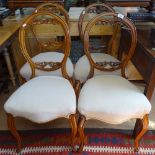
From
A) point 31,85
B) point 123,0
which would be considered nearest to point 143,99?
point 31,85

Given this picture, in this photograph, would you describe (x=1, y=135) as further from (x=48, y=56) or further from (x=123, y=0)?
(x=123, y=0)

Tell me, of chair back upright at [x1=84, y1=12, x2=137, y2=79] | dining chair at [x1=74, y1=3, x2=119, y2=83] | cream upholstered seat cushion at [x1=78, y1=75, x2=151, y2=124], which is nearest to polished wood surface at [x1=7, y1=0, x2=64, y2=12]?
dining chair at [x1=74, y1=3, x2=119, y2=83]

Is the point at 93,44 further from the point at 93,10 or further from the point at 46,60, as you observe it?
the point at 46,60

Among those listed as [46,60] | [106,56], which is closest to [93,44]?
[106,56]

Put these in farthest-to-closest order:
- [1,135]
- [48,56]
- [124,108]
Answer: [48,56]
[1,135]
[124,108]

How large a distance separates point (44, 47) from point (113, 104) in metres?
0.97

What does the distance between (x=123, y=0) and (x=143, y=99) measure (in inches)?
41.8

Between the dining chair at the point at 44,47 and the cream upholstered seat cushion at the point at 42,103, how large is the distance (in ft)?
0.79

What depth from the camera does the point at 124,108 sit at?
3.74 ft

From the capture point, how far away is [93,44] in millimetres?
1903

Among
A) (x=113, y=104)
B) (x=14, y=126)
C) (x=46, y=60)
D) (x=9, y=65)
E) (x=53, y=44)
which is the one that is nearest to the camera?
(x=113, y=104)

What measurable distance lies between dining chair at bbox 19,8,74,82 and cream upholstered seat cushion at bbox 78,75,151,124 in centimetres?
38

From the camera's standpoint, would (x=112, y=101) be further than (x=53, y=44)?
No

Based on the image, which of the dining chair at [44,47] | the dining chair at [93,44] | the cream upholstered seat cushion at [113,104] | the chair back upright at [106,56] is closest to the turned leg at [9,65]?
the dining chair at [44,47]
